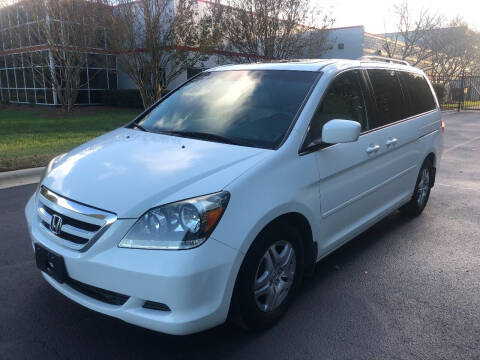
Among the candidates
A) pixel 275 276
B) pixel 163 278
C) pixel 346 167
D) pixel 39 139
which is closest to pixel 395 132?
pixel 346 167

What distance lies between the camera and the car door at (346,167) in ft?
10.8

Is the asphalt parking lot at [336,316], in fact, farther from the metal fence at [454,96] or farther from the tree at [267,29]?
the metal fence at [454,96]

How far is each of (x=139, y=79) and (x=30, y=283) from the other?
1411 cm

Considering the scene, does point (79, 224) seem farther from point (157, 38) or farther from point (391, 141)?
point (157, 38)

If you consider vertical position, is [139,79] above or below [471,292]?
above

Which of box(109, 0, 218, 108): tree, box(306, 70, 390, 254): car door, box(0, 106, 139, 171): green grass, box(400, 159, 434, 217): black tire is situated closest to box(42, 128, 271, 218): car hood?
box(306, 70, 390, 254): car door

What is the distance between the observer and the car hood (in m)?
2.50

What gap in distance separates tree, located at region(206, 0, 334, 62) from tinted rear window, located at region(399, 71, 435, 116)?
13.2 meters

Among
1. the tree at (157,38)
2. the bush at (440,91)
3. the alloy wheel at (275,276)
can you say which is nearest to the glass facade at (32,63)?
the tree at (157,38)

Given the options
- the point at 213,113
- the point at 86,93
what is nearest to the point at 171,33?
the point at 86,93

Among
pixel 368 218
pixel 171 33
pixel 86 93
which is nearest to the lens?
pixel 368 218

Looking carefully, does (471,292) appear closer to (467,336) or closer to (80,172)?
(467,336)

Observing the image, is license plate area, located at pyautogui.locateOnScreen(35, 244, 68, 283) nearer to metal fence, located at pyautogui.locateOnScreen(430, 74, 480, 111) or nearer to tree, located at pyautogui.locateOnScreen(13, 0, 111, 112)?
tree, located at pyautogui.locateOnScreen(13, 0, 111, 112)

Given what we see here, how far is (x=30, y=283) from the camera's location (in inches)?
140
